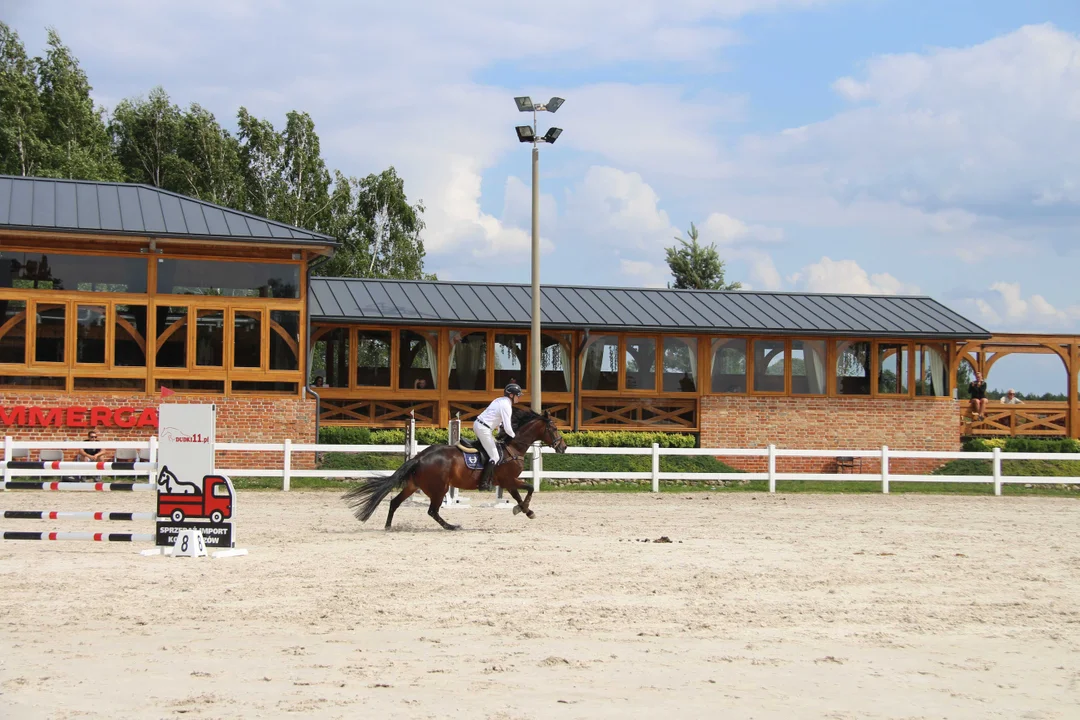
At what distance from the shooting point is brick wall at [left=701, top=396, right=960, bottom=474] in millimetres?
26906

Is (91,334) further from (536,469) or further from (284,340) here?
(536,469)

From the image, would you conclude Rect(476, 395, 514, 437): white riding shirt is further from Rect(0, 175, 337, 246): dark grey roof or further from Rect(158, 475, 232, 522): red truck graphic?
Rect(0, 175, 337, 246): dark grey roof

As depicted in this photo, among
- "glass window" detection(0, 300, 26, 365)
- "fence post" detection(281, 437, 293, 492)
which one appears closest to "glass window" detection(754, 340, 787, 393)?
"fence post" detection(281, 437, 293, 492)

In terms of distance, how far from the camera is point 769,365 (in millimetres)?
27500

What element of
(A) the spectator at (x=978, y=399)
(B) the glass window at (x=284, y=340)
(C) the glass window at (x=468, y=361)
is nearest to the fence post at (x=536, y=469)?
(C) the glass window at (x=468, y=361)

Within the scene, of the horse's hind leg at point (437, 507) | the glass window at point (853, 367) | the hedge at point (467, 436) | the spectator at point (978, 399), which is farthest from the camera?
the spectator at point (978, 399)

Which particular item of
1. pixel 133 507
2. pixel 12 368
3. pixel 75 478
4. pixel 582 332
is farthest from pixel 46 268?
pixel 582 332

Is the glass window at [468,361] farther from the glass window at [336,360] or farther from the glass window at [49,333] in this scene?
the glass window at [49,333]

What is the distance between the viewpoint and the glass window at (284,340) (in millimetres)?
23266

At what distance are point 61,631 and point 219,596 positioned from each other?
1619 millimetres

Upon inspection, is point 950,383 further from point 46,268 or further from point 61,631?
point 61,631

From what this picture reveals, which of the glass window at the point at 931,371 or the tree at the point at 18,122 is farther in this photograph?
the tree at the point at 18,122

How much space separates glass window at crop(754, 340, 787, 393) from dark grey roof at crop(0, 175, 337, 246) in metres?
11.0

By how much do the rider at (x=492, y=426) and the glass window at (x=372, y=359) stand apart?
448 inches
